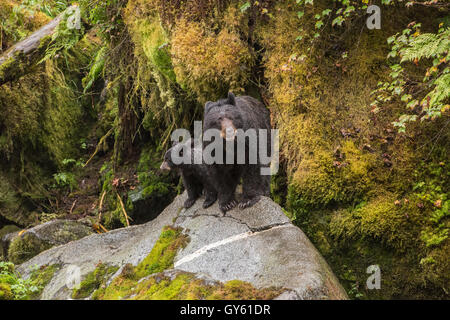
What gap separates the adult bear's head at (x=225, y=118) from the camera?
4320 mm

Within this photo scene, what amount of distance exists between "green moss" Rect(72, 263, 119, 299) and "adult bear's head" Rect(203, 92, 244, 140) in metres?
2.03

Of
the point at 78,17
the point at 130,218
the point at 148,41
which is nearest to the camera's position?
the point at 148,41

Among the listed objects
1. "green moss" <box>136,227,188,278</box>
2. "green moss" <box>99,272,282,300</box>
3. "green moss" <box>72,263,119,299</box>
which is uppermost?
"green moss" <box>99,272,282,300</box>

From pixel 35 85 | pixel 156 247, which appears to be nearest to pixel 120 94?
pixel 35 85

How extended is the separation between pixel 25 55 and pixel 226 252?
5.67m

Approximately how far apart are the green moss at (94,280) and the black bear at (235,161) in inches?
59.7

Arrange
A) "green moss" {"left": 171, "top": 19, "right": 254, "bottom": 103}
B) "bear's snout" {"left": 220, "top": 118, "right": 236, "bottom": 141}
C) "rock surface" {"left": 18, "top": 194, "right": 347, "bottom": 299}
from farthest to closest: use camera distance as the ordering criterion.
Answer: "green moss" {"left": 171, "top": 19, "right": 254, "bottom": 103}
"bear's snout" {"left": 220, "top": 118, "right": 236, "bottom": 141}
"rock surface" {"left": 18, "top": 194, "right": 347, "bottom": 299}

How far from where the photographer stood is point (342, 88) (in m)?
5.43

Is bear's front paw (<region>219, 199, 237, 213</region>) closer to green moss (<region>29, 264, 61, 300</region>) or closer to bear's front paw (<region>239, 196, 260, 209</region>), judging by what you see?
bear's front paw (<region>239, 196, 260, 209</region>)

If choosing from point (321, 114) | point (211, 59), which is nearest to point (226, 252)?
point (321, 114)

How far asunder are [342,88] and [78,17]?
500 cm

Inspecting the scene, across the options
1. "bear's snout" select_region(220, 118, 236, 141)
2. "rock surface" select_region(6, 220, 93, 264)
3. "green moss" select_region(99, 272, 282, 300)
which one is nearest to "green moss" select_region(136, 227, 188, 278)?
"green moss" select_region(99, 272, 282, 300)

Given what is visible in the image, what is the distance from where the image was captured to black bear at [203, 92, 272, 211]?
4.38m
